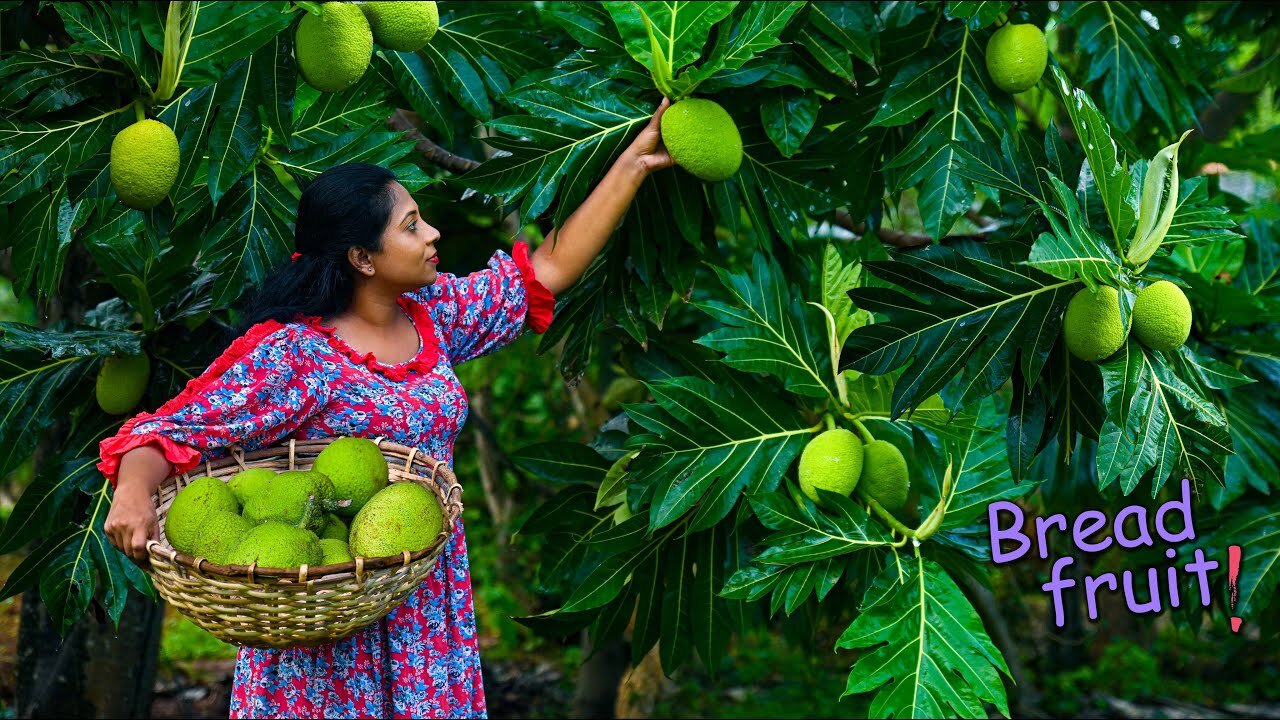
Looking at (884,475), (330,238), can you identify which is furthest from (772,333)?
(330,238)

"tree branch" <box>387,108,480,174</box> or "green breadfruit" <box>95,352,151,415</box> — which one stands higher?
"tree branch" <box>387,108,480,174</box>

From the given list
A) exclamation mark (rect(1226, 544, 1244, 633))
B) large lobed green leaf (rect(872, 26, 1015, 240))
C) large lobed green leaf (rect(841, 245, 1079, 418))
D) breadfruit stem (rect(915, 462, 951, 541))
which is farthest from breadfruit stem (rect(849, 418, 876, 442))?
exclamation mark (rect(1226, 544, 1244, 633))

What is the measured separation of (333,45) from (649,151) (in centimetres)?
55

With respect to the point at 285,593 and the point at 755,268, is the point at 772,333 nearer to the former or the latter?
→ the point at 755,268

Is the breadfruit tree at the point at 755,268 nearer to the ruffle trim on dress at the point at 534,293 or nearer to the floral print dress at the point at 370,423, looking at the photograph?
the ruffle trim on dress at the point at 534,293

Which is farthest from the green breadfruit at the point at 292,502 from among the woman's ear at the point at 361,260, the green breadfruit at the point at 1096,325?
the green breadfruit at the point at 1096,325

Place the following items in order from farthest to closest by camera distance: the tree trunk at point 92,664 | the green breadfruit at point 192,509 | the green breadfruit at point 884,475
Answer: the tree trunk at point 92,664, the green breadfruit at point 884,475, the green breadfruit at point 192,509

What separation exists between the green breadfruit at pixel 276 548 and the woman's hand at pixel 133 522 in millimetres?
160

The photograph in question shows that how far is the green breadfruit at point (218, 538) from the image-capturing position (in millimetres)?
1637

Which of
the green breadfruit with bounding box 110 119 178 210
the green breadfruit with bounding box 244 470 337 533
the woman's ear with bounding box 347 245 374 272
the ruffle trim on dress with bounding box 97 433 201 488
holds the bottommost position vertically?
the green breadfruit with bounding box 244 470 337 533

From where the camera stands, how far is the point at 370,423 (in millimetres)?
1955

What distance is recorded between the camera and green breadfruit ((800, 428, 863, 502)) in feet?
6.58

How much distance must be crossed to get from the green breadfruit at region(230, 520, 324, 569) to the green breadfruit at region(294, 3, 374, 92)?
70cm

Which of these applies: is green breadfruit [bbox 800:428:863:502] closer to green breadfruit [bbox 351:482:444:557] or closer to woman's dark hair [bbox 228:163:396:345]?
green breadfruit [bbox 351:482:444:557]
